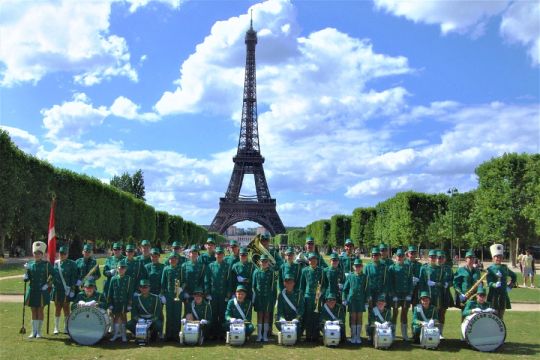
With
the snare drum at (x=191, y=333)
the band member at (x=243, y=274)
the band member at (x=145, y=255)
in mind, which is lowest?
the snare drum at (x=191, y=333)

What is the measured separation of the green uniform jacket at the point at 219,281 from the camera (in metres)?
13.4

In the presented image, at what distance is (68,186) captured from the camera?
51344 mm

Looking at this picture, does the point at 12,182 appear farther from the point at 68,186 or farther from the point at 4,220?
the point at 68,186

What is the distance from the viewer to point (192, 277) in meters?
13.3

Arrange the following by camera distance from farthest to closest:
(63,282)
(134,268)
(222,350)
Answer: (63,282), (134,268), (222,350)

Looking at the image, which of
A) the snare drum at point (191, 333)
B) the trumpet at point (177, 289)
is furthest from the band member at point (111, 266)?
the snare drum at point (191, 333)

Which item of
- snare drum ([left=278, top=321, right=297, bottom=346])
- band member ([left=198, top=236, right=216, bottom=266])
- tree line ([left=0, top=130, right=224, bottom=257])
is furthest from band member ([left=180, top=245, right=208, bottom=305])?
tree line ([left=0, top=130, right=224, bottom=257])

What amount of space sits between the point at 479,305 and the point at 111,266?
9234mm

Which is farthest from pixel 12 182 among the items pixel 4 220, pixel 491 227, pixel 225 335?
pixel 491 227

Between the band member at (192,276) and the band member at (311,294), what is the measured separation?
94.7 inches

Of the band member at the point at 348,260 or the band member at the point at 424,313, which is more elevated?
the band member at the point at 348,260

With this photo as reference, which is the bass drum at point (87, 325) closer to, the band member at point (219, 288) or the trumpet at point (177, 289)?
the trumpet at point (177, 289)

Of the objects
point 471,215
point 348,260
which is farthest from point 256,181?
point 348,260

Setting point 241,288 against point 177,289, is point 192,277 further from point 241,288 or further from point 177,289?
point 241,288
